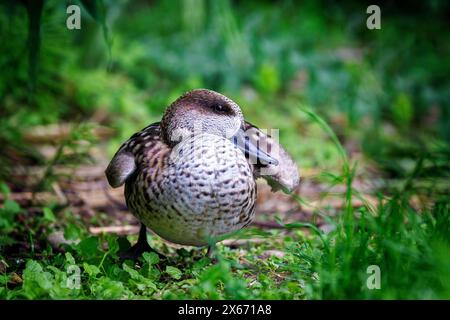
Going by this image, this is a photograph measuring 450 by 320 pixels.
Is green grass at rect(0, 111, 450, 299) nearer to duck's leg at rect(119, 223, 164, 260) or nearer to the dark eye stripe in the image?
duck's leg at rect(119, 223, 164, 260)

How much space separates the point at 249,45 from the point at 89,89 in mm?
1705

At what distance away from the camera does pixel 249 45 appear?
23.0 feet

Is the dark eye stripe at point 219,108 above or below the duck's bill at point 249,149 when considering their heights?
above

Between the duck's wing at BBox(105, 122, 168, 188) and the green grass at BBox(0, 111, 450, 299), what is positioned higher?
the duck's wing at BBox(105, 122, 168, 188)

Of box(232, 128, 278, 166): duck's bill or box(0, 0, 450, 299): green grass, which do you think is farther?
box(232, 128, 278, 166): duck's bill

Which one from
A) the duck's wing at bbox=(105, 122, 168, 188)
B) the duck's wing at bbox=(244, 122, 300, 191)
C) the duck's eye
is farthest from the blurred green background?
the duck's eye

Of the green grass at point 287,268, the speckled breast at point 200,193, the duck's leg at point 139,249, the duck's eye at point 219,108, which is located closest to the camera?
the green grass at point 287,268

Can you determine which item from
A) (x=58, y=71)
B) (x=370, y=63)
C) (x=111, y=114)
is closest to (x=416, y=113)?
(x=370, y=63)

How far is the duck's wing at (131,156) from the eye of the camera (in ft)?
11.2

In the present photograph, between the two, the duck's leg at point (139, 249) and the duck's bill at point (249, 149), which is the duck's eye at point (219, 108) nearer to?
the duck's bill at point (249, 149)

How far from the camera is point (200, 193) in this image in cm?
313

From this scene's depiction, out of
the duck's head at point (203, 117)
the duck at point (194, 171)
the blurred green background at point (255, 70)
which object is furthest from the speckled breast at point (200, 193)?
the blurred green background at point (255, 70)

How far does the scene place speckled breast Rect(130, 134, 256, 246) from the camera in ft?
10.3

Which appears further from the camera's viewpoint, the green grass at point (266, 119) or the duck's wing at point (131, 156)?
the duck's wing at point (131, 156)
